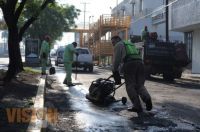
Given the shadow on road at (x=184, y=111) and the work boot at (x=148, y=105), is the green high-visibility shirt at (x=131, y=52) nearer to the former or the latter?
the work boot at (x=148, y=105)

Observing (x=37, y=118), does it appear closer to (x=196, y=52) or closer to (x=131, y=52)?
(x=131, y=52)

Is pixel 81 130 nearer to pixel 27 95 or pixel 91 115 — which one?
pixel 91 115

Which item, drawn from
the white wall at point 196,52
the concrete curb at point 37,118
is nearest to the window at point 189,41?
the white wall at point 196,52

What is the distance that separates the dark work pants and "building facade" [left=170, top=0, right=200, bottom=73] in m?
20.5

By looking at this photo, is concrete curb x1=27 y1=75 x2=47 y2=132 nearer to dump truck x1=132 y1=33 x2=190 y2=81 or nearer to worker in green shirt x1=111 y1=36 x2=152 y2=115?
worker in green shirt x1=111 y1=36 x2=152 y2=115

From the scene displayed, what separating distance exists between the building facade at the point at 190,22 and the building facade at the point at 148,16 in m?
7.87

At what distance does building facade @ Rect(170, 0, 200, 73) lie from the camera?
32.1m

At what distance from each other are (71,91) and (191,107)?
16.3 ft

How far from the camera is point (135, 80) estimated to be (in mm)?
11273

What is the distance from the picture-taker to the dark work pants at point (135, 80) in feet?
36.5

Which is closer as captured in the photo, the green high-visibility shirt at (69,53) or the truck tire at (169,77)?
the green high-visibility shirt at (69,53)

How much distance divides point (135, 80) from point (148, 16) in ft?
145

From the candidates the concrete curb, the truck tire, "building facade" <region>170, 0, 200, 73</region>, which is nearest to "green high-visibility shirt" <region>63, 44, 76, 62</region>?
the concrete curb

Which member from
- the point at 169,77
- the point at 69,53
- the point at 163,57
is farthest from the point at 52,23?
the point at 69,53
